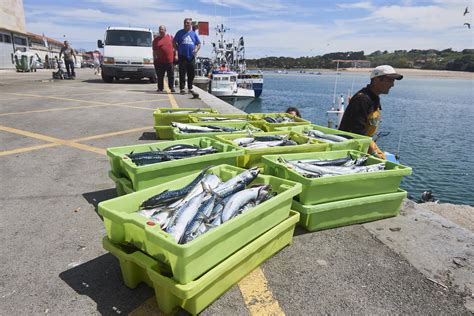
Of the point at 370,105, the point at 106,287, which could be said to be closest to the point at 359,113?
the point at 370,105

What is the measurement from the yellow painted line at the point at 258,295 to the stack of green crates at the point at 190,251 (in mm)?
68

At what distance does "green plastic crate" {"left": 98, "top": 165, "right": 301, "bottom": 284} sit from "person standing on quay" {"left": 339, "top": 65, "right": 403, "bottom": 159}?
9.29 ft

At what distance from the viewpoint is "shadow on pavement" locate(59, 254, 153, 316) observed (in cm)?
221

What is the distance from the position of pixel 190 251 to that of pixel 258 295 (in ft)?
2.67

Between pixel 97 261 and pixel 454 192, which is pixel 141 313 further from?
pixel 454 192

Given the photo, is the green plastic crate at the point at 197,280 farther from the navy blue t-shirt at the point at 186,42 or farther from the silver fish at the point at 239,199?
the navy blue t-shirt at the point at 186,42

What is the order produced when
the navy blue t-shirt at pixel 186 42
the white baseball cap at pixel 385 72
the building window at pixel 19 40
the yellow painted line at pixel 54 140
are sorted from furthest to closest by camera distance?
the building window at pixel 19 40, the navy blue t-shirt at pixel 186 42, the yellow painted line at pixel 54 140, the white baseball cap at pixel 385 72

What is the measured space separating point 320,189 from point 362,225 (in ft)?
2.56

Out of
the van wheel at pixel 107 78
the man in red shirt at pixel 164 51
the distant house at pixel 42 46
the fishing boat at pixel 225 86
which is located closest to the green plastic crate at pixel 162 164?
the man in red shirt at pixel 164 51

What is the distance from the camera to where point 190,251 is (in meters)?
1.85

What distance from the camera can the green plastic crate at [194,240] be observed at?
1.91 meters

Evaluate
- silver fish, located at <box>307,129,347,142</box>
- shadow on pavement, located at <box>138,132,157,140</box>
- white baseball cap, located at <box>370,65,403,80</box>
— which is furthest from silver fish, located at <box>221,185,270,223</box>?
shadow on pavement, located at <box>138,132,157,140</box>

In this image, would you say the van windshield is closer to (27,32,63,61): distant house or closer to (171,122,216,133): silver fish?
(171,122,216,133): silver fish

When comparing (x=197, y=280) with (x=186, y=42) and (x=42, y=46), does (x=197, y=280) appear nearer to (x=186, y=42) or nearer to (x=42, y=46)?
(x=186, y=42)
